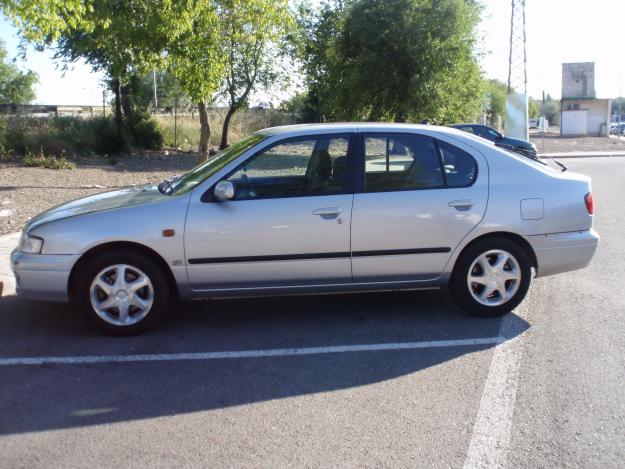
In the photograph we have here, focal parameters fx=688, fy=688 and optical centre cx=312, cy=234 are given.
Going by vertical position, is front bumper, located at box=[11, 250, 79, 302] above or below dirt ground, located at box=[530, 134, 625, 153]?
below

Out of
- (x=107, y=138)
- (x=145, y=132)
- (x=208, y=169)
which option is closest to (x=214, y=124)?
(x=145, y=132)

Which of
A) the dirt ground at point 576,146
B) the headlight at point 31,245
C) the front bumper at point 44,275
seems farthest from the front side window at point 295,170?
the dirt ground at point 576,146

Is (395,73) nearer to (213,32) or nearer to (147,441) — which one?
(213,32)

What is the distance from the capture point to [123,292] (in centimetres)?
579

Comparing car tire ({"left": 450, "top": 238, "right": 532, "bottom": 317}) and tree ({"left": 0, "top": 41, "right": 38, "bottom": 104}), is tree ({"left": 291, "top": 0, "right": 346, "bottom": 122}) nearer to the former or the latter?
car tire ({"left": 450, "top": 238, "right": 532, "bottom": 317})

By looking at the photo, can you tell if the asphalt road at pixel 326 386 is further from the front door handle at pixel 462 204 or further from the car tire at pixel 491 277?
the front door handle at pixel 462 204

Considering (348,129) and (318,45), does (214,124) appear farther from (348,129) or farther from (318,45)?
(348,129)

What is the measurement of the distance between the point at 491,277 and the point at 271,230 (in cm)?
205

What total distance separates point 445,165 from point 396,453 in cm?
304

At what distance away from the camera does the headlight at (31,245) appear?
5756mm

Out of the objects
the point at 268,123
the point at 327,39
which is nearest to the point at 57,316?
the point at 327,39

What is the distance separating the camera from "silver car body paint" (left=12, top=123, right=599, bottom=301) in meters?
5.73

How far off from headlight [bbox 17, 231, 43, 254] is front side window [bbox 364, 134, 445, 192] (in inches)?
110

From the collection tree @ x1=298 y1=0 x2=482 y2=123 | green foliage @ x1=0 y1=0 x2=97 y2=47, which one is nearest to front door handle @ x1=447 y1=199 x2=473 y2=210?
green foliage @ x1=0 y1=0 x2=97 y2=47
